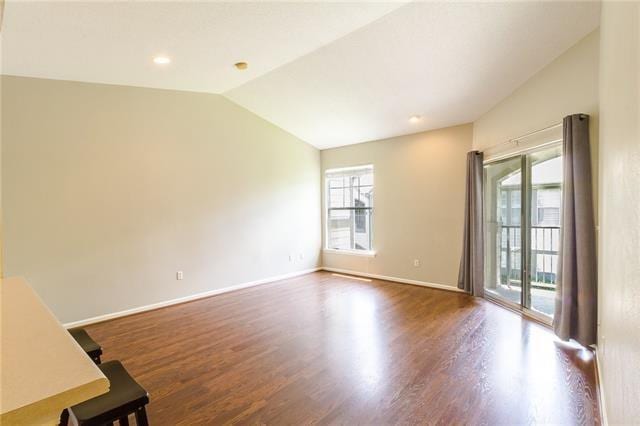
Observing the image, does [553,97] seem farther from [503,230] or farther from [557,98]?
[503,230]

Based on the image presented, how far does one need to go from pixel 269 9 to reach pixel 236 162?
283 centimetres

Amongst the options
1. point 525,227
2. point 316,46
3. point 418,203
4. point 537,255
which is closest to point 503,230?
point 525,227

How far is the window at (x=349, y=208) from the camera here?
6.14 meters

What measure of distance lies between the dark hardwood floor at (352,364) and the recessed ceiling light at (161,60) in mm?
2873

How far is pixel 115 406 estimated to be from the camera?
4.03 feet

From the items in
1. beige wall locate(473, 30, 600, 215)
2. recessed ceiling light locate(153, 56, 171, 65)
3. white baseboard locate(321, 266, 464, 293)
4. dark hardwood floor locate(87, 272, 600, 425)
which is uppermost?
recessed ceiling light locate(153, 56, 171, 65)

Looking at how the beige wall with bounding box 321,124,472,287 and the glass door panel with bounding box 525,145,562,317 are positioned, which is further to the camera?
the beige wall with bounding box 321,124,472,287

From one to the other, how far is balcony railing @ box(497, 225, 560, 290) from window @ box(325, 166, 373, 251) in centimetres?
241

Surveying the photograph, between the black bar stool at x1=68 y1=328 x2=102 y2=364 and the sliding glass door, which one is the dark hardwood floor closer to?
the sliding glass door

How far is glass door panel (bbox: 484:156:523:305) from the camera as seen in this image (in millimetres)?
3980

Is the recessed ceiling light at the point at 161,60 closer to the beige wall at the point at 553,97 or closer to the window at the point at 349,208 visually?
the window at the point at 349,208

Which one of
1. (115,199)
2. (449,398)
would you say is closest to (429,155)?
(449,398)

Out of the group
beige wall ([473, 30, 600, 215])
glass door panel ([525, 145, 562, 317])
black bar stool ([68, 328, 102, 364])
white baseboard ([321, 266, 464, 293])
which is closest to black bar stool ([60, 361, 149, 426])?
black bar stool ([68, 328, 102, 364])

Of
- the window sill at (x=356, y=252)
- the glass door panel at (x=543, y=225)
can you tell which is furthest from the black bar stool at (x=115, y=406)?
the window sill at (x=356, y=252)
